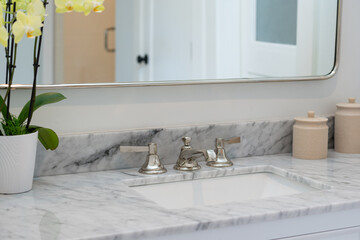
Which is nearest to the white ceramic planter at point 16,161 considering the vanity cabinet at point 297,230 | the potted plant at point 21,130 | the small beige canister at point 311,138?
the potted plant at point 21,130

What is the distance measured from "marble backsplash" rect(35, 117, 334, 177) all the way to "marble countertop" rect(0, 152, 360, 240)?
34 millimetres

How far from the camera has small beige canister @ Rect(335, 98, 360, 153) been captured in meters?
1.81

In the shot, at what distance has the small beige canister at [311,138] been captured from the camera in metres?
1.73

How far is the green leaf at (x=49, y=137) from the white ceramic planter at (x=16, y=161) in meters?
0.04

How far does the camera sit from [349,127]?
182 cm

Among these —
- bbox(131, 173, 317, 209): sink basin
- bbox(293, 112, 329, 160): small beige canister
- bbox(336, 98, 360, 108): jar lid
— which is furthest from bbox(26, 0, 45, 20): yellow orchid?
bbox(336, 98, 360, 108): jar lid

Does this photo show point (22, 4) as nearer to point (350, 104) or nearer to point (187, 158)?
point (187, 158)

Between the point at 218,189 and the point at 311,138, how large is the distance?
330 mm

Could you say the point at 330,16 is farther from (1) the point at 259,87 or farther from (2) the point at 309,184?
(2) the point at 309,184

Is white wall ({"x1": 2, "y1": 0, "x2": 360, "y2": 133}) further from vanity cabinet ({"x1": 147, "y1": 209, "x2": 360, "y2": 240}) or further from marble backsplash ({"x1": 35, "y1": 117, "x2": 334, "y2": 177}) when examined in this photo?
vanity cabinet ({"x1": 147, "y1": 209, "x2": 360, "y2": 240})

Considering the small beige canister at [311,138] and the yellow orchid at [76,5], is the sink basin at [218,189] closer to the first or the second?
the small beige canister at [311,138]

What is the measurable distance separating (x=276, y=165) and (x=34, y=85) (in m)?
0.70

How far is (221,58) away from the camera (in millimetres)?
1704

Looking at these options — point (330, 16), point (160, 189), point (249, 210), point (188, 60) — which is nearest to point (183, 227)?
point (249, 210)
